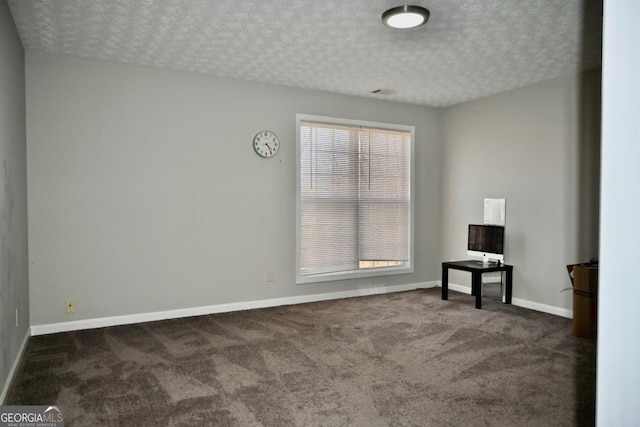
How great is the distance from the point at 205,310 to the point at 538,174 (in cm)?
379

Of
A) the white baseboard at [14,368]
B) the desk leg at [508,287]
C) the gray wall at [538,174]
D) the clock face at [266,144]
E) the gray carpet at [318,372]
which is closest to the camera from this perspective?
the gray carpet at [318,372]

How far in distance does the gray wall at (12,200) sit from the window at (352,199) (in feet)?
8.38

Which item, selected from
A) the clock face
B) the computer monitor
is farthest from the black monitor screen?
the clock face

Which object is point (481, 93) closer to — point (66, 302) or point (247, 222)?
point (247, 222)

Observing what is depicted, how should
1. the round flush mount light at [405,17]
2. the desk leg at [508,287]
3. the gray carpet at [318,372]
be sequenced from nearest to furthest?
1. the gray carpet at [318,372]
2. the round flush mount light at [405,17]
3. the desk leg at [508,287]

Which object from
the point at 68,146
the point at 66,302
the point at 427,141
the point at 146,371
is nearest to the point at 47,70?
the point at 68,146

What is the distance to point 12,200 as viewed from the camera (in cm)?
288

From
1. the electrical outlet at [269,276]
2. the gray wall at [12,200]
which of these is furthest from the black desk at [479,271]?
the gray wall at [12,200]

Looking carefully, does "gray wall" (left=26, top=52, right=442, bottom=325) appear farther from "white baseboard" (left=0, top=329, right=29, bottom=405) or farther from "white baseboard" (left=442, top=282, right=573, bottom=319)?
"white baseboard" (left=442, top=282, right=573, bottom=319)

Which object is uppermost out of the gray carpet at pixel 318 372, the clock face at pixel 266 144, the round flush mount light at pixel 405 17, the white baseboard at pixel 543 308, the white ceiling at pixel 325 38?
the white ceiling at pixel 325 38

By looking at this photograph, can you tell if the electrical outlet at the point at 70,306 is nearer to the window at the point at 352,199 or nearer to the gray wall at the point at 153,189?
the gray wall at the point at 153,189

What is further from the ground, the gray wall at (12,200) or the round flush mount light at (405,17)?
the round flush mount light at (405,17)

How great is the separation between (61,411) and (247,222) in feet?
8.29

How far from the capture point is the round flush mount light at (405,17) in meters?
2.83
